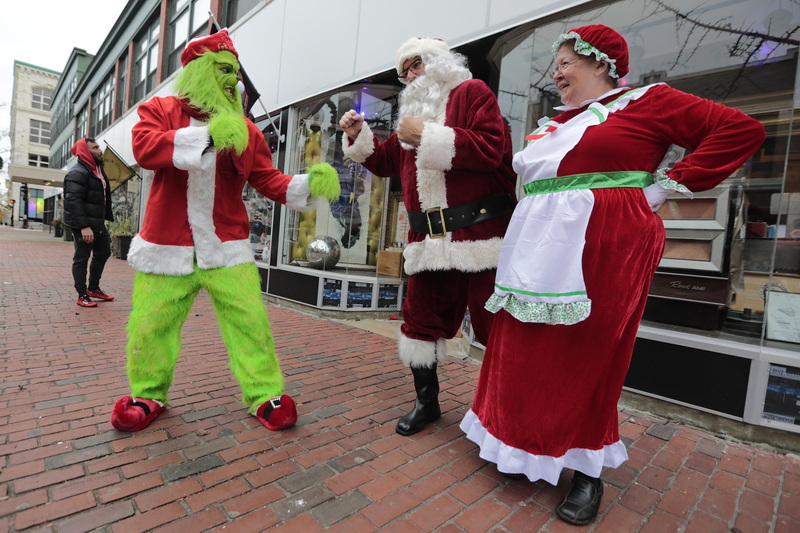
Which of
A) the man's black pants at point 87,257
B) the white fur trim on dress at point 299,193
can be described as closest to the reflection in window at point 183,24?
Answer: the man's black pants at point 87,257

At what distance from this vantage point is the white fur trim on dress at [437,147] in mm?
1962

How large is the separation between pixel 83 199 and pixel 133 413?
4.38 metres

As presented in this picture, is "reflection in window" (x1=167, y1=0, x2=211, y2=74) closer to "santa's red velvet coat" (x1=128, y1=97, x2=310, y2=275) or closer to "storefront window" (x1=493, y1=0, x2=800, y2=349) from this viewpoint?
"santa's red velvet coat" (x1=128, y1=97, x2=310, y2=275)

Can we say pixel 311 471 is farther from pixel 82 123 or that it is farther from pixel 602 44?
pixel 82 123

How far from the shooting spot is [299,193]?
2.50 meters

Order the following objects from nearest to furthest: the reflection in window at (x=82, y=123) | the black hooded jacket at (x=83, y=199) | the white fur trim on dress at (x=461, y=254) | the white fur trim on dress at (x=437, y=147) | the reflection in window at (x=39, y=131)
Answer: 1. the white fur trim on dress at (x=437, y=147)
2. the white fur trim on dress at (x=461, y=254)
3. the black hooded jacket at (x=83, y=199)
4. the reflection in window at (x=82, y=123)
5. the reflection in window at (x=39, y=131)

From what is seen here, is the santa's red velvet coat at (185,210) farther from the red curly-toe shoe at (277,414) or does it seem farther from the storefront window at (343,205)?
the storefront window at (343,205)

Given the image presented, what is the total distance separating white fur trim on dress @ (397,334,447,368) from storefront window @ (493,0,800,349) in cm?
173

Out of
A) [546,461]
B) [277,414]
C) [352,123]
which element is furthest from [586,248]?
[277,414]

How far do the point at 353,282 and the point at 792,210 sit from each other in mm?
4346

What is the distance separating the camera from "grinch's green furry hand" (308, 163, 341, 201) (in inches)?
96.8

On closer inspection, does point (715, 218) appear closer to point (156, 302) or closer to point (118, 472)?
point (156, 302)

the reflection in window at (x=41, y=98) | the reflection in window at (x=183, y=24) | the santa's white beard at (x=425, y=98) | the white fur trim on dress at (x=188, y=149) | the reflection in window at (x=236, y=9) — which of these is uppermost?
the reflection in window at (x=41, y=98)

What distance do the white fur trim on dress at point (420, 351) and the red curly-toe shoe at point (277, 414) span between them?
27.6 inches
